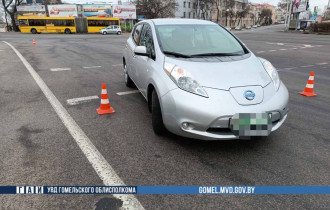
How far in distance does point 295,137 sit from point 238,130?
1374 mm

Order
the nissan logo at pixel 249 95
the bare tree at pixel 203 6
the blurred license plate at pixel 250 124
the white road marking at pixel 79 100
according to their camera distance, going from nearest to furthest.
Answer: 1. the blurred license plate at pixel 250 124
2. the nissan logo at pixel 249 95
3. the white road marking at pixel 79 100
4. the bare tree at pixel 203 6

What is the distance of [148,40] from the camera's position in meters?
4.51

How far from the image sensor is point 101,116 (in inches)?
179

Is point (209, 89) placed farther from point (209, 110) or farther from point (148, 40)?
point (148, 40)

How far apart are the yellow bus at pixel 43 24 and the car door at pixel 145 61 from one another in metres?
43.0

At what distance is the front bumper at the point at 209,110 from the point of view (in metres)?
2.88

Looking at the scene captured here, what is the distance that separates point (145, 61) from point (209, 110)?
1733 mm

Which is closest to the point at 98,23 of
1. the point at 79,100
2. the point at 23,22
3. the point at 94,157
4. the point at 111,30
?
the point at 111,30

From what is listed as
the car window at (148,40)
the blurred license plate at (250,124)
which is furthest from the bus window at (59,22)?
the blurred license plate at (250,124)

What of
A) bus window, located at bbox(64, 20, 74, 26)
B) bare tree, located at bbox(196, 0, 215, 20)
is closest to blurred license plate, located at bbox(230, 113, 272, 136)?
bus window, located at bbox(64, 20, 74, 26)

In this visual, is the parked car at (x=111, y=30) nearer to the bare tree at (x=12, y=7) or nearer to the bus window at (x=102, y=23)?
the bus window at (x=102, y=23)

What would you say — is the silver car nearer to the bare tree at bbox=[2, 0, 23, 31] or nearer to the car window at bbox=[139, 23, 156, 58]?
the car window at bbox=[139, 23, 156, 58]

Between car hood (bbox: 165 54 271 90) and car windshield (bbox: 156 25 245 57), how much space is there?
1.01 ft

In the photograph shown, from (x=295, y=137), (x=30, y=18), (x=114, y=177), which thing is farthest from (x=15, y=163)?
(x=30, y=18)
